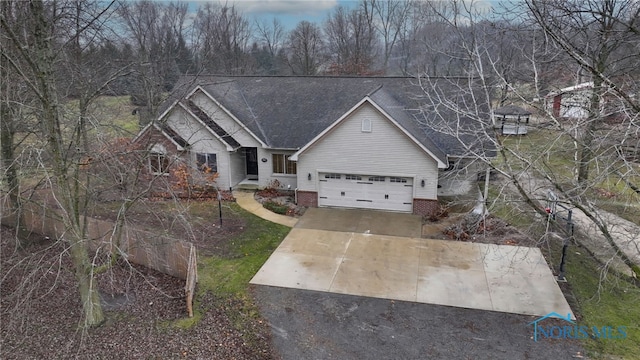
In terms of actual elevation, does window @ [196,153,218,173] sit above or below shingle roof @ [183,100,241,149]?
below

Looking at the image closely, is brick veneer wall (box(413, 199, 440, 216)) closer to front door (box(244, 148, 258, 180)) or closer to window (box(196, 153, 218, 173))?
front door (box(244, 148, 258, 180))

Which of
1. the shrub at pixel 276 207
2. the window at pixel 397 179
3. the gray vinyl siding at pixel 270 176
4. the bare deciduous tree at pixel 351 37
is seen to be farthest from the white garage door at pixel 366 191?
the bare deciduous tree at pixel 351 37

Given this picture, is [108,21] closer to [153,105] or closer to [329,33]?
[153,105]

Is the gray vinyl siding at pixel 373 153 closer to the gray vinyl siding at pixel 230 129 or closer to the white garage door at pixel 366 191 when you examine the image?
the white garage door at pixel 366 191

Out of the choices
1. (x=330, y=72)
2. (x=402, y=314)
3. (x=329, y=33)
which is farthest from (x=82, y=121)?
(x=329, y=33)

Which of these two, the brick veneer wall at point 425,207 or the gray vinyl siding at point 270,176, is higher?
the gray vinyl siding at point 270,176

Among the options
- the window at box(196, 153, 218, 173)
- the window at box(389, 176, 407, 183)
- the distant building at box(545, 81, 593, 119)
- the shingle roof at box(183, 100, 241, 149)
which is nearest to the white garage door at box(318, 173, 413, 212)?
the window at box(389, 176, 407, 183)
